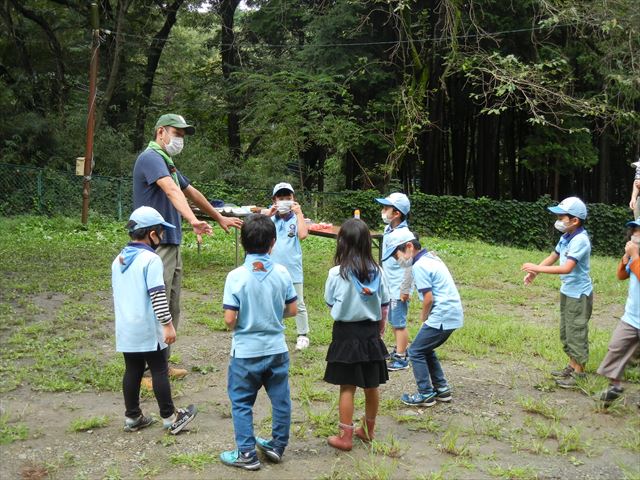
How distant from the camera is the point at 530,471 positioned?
13.0 ft

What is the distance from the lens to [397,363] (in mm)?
6094

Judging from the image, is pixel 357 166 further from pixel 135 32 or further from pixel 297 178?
pixel 135 32

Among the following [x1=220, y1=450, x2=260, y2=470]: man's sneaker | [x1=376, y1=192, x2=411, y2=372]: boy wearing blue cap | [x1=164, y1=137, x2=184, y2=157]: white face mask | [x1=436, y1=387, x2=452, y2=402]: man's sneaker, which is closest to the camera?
[x1=220, y1=450, x2=260, y2=470]: man's sneaker

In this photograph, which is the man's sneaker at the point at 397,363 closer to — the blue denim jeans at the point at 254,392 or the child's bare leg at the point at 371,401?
the child's bare leg at the point at 371,401

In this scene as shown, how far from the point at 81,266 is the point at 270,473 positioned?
307 inches

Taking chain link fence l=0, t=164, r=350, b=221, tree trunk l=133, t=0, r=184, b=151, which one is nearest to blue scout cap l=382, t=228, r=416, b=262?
chain link fence l=0, t=164, r=350, b=221

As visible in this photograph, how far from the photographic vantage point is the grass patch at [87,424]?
14.6 ft

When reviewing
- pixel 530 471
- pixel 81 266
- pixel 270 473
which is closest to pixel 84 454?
pixel 270 473

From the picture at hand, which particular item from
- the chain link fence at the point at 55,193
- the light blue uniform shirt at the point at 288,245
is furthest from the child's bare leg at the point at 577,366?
the chain link fence at the point at 55,193

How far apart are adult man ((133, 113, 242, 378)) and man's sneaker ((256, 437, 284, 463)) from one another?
1658 mm

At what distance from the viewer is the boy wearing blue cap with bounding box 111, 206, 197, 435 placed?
422 cm

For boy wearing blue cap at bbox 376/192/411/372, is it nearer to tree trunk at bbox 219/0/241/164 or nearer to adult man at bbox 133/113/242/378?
adult man at bbox 133/113/242/378

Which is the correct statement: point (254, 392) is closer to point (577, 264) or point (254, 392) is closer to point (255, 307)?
point (255, 307)

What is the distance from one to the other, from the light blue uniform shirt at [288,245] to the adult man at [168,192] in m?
1.12
